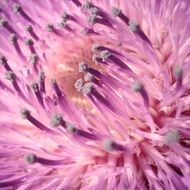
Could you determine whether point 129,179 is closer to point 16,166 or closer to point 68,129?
point 68,129

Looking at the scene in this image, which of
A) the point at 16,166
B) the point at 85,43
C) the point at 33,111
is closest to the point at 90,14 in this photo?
the point at 85,43

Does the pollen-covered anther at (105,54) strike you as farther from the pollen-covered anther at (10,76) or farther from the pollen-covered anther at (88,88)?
the pollen-covered anther at (10,76)

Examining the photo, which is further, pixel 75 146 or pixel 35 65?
pixel 35 65

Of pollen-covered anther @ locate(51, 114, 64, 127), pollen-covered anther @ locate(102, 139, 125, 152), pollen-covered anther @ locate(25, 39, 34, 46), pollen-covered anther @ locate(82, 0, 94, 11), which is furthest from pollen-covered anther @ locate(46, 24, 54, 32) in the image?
pollen-covered anther @ locate(102, 139, 125, 152)

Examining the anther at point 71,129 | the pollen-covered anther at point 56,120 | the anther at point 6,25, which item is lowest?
the anther at point 71,129

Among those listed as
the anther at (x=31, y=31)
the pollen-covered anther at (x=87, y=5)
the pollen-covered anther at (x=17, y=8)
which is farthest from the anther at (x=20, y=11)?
the pollen-covered anther at (x=87, y=5)

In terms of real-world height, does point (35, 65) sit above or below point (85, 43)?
below

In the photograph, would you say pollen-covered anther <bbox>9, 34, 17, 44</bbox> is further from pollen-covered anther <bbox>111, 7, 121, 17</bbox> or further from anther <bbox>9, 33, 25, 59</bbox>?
pollen-covered anther <bbox>111, 7, 121, 17</bbox>

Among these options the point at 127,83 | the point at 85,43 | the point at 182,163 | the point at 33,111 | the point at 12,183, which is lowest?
the point at 12,183
